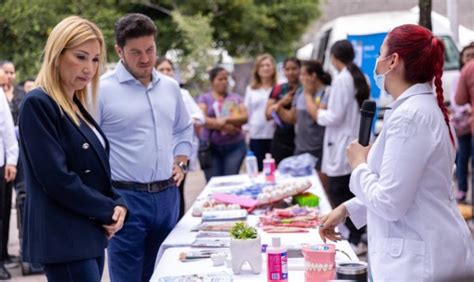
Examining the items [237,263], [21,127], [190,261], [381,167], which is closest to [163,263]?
[190,261]

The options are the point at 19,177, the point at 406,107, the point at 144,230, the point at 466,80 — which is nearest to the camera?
the point at 406,107

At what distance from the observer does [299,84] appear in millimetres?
8336

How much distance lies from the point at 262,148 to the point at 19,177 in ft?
8.61

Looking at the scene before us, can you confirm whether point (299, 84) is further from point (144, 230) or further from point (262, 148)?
point (144, 230)

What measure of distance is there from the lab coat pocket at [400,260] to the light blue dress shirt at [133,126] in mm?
1829

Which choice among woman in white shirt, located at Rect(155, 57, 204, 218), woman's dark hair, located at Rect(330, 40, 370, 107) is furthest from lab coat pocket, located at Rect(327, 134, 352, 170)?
woman in white shirt, located at Rect(155, 57, 204, 218)

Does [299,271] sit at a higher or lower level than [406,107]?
lower

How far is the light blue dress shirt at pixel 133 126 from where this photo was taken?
14.0 ft

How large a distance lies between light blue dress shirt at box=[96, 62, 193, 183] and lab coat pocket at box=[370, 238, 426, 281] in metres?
1.83

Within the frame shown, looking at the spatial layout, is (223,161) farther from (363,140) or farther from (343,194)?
(363,140)

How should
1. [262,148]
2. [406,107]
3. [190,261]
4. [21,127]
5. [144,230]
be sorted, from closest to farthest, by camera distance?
[406,107] < [21,127] < [190,261] < [144,230] < [262,148]

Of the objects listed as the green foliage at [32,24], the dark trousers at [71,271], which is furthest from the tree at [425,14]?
the green foliage at [32,24]

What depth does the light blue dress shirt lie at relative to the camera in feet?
14.0

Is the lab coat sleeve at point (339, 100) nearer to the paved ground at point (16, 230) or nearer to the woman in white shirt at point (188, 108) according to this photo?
the woman in white shirt at point (188, 108)
